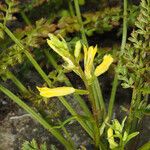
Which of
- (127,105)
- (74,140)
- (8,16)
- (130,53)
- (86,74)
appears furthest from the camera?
(127,105)

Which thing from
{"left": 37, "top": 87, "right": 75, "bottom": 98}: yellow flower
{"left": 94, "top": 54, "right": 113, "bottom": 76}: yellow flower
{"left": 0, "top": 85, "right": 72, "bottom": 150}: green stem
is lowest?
{"left": 0, "top": 85, "right": 72, "bottom": 150}: green stem

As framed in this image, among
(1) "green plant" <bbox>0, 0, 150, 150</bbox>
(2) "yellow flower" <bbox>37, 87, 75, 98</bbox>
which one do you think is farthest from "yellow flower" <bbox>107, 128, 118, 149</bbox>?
(2) "yellow flower" <bbox>37, 87, 75, 98</bbox>

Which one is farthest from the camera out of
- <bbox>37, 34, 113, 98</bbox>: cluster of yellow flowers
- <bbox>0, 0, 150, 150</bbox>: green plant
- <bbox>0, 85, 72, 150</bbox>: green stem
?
<bbox>0, 85, 72, 150</bbox>: green stem

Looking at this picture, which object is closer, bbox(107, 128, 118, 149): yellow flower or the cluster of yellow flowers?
the cluster of yellow flowers

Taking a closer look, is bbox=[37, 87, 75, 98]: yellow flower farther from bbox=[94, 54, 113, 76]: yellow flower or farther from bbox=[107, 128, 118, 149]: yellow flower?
bbox=[107, 128, 118, 149]: yellow flower

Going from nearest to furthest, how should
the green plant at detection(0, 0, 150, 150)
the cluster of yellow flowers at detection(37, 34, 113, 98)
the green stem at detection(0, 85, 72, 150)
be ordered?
the cluster of yellow flowers at detection(37, 34, 113, 98) < the green plant at detection(0, 0, 150, 150) < the green stem at detection(0, 85, 72, 150)

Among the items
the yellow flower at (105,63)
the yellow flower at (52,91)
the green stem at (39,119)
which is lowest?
the green stem at (39,119)

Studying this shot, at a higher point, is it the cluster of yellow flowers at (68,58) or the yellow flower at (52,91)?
the cluster of yellow flowers at (68,58)

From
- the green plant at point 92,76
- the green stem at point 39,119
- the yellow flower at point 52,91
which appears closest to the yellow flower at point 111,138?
the green plant at point 92,76

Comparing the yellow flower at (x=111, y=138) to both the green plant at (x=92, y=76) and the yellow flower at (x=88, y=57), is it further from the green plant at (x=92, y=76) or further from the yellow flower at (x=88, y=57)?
the yellow flower at (x=88, y=57)

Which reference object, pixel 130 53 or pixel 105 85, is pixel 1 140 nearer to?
→ pixel 105 85

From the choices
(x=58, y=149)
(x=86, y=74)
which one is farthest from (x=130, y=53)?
(x=58, y=149)
